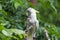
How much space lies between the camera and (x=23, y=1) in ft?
5.64

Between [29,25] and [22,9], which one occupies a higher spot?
[22,9]

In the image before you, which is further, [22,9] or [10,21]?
[22,9]

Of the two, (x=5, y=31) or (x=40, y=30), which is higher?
(x=40, y=30)

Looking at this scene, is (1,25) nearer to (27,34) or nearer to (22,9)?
(27,34)

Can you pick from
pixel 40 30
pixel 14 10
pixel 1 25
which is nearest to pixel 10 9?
pixel 14 10

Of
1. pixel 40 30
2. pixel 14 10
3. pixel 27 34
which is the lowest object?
pixel 27 34

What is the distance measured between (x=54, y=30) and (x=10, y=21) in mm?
364

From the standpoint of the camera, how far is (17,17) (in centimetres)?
170

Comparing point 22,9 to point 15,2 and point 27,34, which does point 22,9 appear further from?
point 27,34

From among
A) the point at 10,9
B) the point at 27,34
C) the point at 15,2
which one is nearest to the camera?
the point at 27,34

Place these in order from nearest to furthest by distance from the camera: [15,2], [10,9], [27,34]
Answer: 1. [27,34]
2. [15,2]
3. [10,9]

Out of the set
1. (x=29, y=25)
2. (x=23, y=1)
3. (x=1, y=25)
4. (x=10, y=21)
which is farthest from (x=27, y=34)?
(x=23, y=1)

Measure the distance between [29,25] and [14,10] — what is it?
0.46m

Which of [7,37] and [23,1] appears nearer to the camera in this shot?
[7,37]
